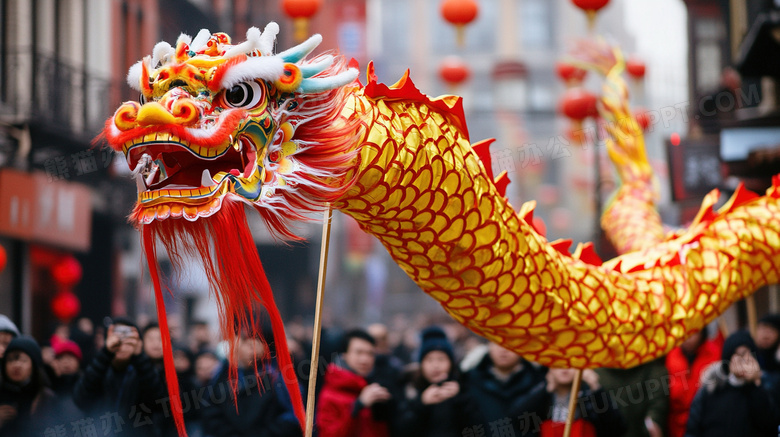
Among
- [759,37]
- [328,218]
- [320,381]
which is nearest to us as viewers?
[328,218]

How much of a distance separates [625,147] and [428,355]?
1696 mm

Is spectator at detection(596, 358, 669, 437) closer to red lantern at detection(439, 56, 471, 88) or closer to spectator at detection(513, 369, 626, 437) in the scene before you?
spectator at detection(513, 369, 626, 437)

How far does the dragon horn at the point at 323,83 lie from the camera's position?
2309 millimetres

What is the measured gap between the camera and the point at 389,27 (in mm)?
43344

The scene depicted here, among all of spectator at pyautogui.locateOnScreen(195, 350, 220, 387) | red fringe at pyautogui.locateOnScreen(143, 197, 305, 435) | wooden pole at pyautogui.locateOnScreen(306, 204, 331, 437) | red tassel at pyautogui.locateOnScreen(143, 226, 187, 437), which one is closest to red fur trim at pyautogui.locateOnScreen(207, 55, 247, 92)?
red fringe at pyautogui.locateOnScreen(143, 197, 305, 435)

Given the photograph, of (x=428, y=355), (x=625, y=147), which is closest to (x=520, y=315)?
(x=428, y=355)

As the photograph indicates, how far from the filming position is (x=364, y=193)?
2479 millimetres

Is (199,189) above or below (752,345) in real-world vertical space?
above

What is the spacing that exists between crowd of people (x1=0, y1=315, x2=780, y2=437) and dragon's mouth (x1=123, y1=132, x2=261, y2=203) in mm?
1714

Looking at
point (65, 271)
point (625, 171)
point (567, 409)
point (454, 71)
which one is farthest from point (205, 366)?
point (454, 71)

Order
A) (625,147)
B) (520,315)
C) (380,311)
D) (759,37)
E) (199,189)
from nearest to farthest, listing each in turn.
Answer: (199,189)
(520,315)
(625,147)
(759,37)
(380,311)

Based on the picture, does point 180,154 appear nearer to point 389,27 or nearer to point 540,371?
point 540,371

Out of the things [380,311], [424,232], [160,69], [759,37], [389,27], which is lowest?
[380,311]

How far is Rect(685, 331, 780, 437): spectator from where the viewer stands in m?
4.09
